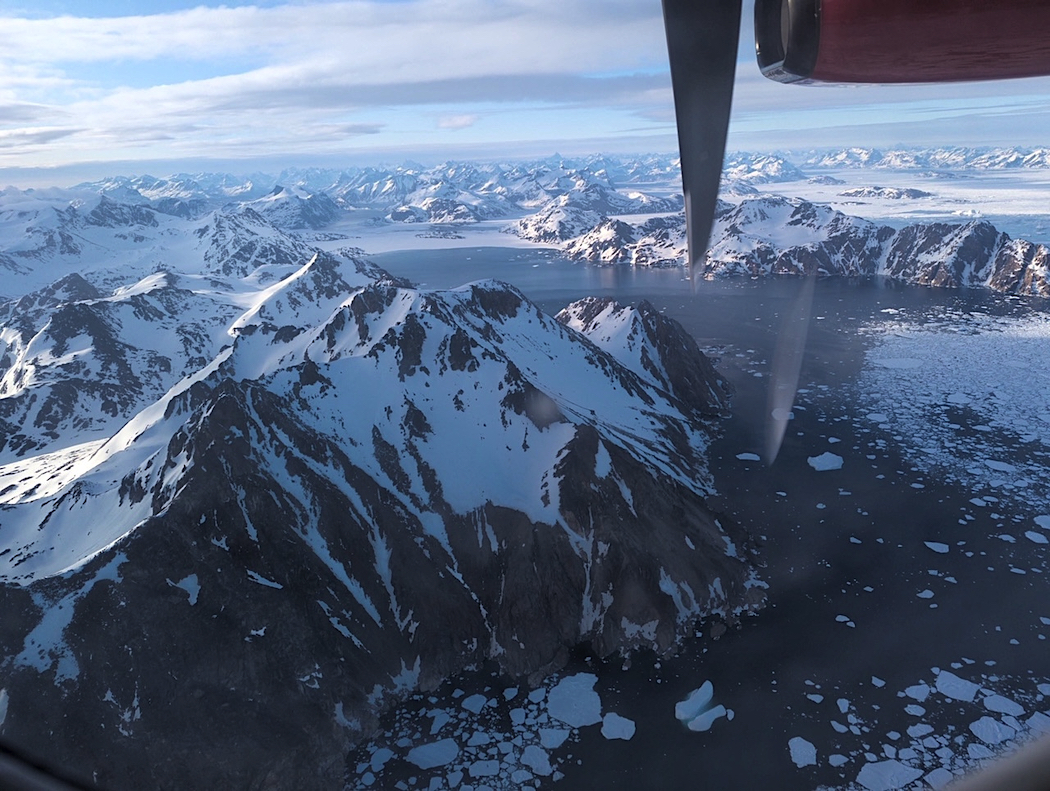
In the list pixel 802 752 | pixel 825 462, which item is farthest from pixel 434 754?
pixel 825 462

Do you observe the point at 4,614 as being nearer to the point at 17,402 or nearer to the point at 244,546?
the point at 244,546

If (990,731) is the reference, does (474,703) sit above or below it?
below

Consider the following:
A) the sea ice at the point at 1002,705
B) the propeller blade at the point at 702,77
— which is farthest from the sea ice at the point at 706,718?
the propeller blade at the point at 702,77

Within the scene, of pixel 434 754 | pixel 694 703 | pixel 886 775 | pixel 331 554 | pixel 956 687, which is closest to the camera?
pixel 886 775

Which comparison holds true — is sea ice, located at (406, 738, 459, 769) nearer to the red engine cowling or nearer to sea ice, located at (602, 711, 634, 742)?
sea ice, located at (602, 711, 634, 742)

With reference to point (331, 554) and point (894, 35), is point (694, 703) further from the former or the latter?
point (894, 35)

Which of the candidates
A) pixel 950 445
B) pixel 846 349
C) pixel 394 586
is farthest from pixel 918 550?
pixel 846 349
